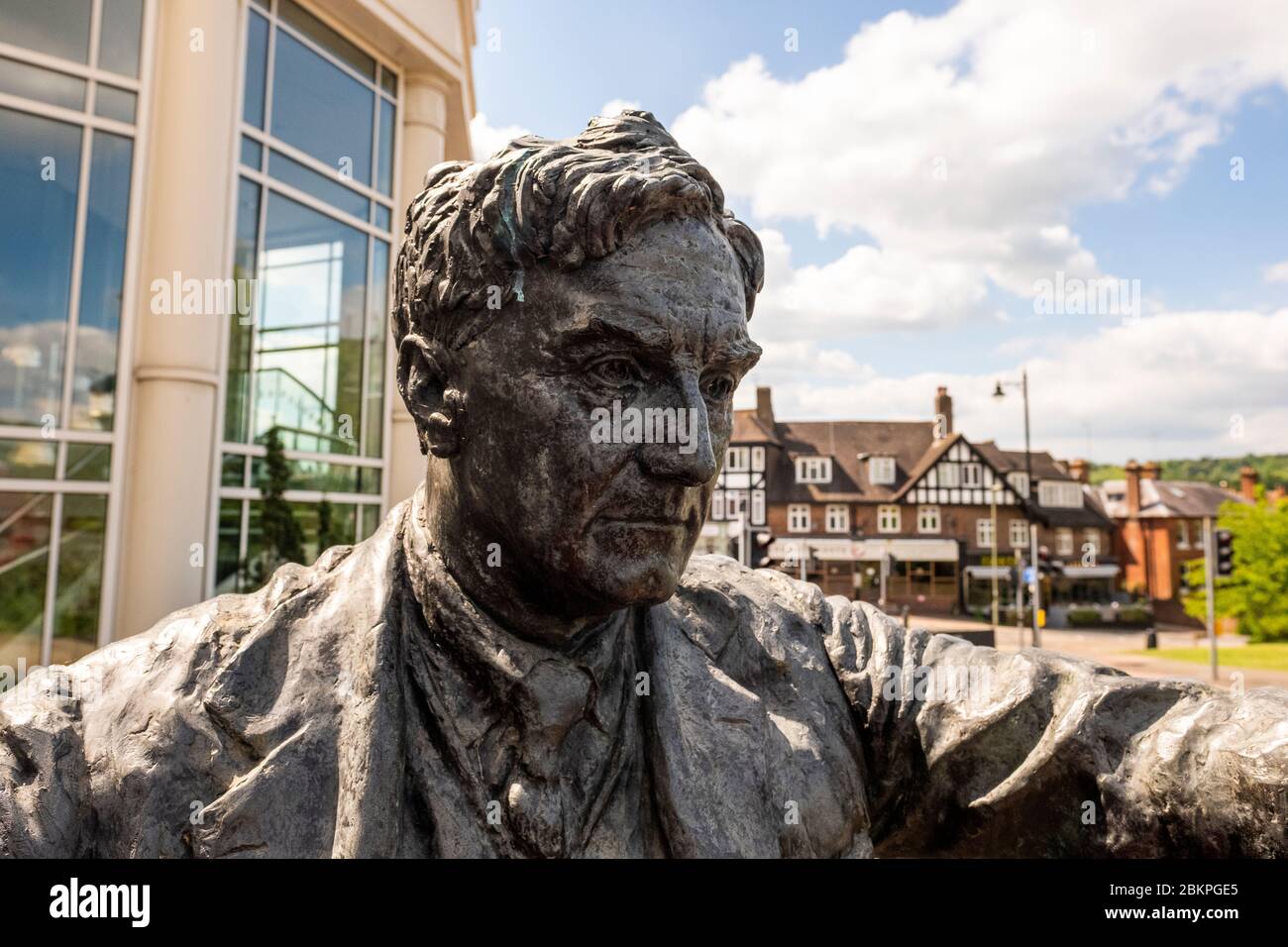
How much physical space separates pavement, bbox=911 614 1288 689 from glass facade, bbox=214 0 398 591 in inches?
411

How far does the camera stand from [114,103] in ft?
31.4

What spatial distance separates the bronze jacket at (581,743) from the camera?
1537 mm

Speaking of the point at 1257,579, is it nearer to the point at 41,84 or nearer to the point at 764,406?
the point at 764,406

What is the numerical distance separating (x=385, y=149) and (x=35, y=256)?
6.02 meters

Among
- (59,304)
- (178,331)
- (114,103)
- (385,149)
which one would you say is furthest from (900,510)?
(59,304)

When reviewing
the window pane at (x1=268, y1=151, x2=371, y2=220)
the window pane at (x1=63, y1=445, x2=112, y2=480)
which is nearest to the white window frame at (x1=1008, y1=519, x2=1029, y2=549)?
the window pane at (x1=268, y1=151, x2=371, y2=220)

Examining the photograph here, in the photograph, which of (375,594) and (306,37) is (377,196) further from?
(375,594)

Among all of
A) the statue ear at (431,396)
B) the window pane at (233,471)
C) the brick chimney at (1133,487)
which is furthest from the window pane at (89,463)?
the brick chimney at (1133,487)

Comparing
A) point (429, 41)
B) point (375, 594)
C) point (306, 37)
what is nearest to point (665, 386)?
point (375, 594)

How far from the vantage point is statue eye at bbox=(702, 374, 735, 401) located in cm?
172

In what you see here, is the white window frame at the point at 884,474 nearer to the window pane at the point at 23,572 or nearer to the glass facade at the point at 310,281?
the glass facade at the point at 310,281

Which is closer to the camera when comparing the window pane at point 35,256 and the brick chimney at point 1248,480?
the window pane at point 35,256

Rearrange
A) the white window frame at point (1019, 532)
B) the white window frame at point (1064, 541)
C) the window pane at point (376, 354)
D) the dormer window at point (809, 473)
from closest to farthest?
the window pane at point (376, 354)
the white window frame at point (1019, 532)
the dormer window at point (809, 473)
the white window frame at point (1064, 541)

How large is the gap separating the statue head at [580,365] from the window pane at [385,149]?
13106 mm
